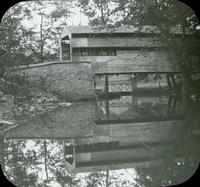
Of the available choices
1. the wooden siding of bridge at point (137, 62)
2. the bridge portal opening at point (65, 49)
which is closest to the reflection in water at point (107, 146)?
the wooden siding of bridge at point (137, 62)

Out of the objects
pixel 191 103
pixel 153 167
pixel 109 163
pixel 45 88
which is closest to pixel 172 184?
pixel 153 167

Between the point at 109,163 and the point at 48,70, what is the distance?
38.5 inches

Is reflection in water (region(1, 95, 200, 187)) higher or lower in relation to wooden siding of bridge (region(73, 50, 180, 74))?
lower

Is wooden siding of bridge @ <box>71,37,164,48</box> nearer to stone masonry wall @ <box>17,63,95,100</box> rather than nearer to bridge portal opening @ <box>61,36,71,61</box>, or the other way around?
bridge portal opening @ <box>61,36,71,61</box>

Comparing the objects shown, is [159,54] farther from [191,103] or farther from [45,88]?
[45,88]

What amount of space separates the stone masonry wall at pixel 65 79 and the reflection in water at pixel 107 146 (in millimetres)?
123

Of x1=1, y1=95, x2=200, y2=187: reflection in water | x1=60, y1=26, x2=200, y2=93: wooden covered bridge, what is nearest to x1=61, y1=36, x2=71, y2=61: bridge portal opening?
x1=60, y1=26, x2=200, y2=93: wooden covered bridge

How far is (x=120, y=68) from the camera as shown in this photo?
311cm

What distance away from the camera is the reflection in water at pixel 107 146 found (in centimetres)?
269

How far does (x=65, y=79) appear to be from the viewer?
10.1 feet

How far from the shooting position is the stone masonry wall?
9.77ft

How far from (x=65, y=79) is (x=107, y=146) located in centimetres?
74

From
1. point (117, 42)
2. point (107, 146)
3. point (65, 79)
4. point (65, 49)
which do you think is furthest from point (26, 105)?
point (117, 42)

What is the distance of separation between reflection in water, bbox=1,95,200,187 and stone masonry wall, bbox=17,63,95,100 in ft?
0.40
